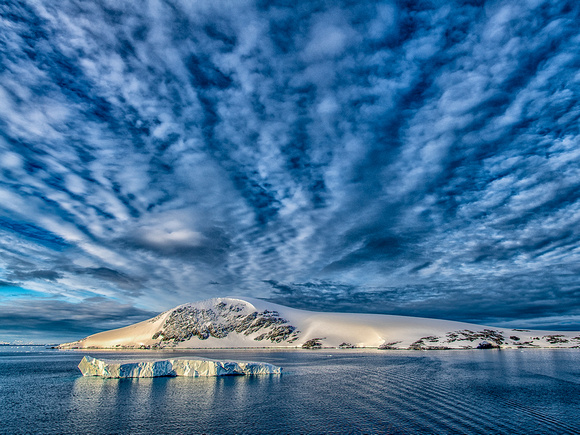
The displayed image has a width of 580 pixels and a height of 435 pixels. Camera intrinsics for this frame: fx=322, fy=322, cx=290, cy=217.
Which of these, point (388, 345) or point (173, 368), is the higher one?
point (388, 345)

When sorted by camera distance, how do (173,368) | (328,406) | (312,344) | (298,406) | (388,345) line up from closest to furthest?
(328,406) → (298,406) → (173,368) → (388,345) → (312,344)

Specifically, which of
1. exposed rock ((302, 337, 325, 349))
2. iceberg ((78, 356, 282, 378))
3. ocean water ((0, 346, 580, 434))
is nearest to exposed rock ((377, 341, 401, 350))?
exposed rock ((302, 337, 325, 349))

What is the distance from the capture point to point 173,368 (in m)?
55.6

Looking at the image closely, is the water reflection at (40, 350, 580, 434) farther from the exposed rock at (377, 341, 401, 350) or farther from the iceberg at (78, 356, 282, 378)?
the exposed rock at (377, 341, 401, 350)

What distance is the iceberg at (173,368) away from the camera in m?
54.3

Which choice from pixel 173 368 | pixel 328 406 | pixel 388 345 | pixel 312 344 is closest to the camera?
pixel 328 406

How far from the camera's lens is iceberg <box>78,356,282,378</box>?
54.3 m

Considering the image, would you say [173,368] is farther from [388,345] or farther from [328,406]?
[388,345]

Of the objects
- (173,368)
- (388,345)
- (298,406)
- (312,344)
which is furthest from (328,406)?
(312,344)

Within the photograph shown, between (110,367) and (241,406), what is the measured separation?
1317 inches

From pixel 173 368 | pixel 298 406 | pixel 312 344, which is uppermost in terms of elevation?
pixel 312 344

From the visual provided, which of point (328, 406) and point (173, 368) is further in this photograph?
point (173, 368)

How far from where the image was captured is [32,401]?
35.2 meters

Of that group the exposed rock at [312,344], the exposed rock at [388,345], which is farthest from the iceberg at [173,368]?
the exposed rock at [312,344]
